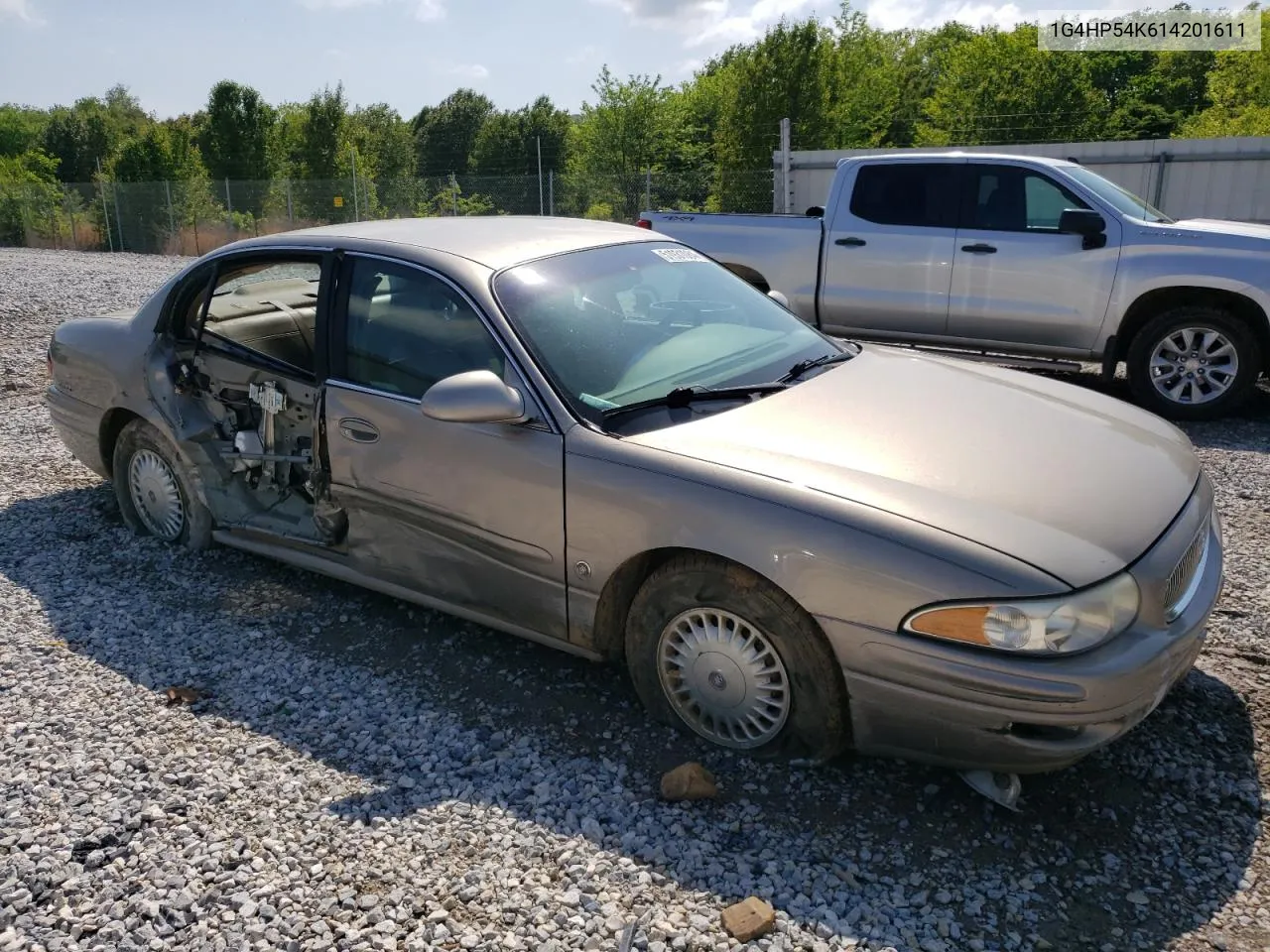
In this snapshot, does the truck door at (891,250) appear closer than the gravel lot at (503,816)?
No

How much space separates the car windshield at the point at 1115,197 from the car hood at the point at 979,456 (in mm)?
Result: 4478

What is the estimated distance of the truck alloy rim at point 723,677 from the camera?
320 cm

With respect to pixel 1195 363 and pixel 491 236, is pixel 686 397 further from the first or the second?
pixel 1195 363

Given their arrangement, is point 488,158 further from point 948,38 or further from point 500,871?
point 500,871

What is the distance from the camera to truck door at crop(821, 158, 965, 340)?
835 centimetres

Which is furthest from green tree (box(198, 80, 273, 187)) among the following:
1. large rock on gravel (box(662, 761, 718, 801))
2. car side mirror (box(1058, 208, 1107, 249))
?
large rock on gravel (box(662, 761, 718, 801))

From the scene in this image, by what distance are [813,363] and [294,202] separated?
85.5ft

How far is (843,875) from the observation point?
2818 mm

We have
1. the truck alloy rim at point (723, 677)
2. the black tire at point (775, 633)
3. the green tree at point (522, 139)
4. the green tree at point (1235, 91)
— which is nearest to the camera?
the black tire at point (775, 633)

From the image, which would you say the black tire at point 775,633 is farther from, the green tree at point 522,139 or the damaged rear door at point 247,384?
the green tree at point 522,139

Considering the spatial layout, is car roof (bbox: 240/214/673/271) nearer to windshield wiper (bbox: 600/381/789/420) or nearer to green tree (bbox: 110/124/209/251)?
windshield wiper (bbox: 600/381/789/420)

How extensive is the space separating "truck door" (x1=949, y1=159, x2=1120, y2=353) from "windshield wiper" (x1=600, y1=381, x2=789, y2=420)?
16.6 ft

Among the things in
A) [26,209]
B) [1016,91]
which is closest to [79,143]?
[26,209]

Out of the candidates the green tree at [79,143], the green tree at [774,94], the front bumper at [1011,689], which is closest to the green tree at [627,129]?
the green tree at [774,94]
